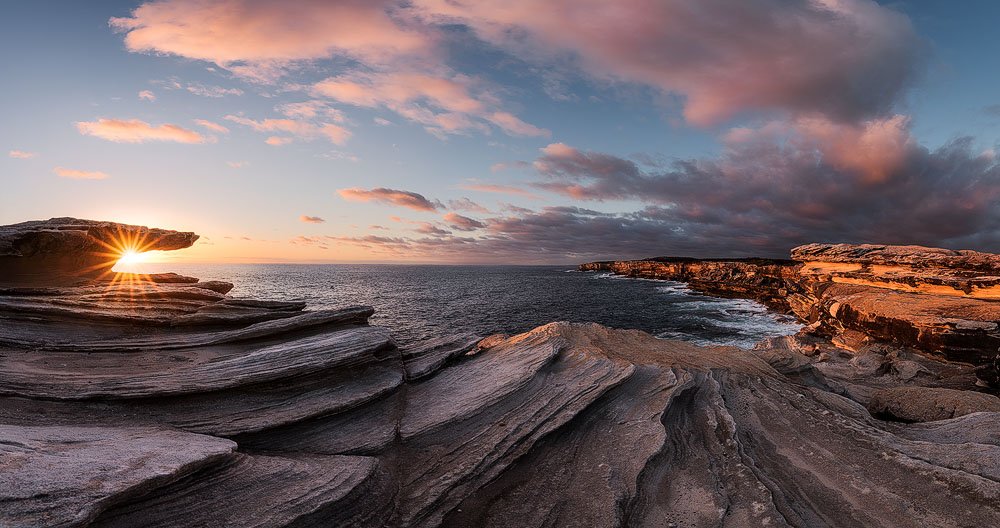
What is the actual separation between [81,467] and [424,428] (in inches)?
307

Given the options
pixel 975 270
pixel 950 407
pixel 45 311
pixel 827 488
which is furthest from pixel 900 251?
pixel 45 311

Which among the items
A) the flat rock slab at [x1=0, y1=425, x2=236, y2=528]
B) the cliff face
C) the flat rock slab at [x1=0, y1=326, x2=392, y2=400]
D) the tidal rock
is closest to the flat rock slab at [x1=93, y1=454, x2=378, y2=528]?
the flat rock slab at [x1=0, y1=425, x2=236, y2=528]

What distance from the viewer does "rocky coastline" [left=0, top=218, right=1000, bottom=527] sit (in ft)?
27.0

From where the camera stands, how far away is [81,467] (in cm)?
712

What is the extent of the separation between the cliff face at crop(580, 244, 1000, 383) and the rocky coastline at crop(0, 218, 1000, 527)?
19.3m

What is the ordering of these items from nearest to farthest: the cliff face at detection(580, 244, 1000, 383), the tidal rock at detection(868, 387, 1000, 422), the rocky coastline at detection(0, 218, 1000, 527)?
the rocky coastline at detection(0, 218, 1000, 527) → the tidal rock at detection(868, 387, 1000, 422) → the cliff face at detection(580, 244, 1000, 383)

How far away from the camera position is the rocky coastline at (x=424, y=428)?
824 cm

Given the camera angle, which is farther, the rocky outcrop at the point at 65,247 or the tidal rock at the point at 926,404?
the rocky outcrop at the point at 65,247

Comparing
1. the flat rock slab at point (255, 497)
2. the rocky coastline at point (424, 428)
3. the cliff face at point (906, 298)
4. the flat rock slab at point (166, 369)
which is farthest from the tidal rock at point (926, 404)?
the flat rock slab at point (166, 369)

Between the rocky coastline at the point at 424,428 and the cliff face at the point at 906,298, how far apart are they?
19.3 metres

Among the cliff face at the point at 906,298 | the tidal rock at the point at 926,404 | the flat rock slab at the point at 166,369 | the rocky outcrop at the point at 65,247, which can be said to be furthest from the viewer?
the cliff face at the point at 906,298

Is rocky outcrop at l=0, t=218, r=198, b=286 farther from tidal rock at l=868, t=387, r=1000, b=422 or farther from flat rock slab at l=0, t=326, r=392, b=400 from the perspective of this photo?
tidal rock at l=868, t=387, r=1000, b=422

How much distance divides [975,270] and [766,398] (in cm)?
4352

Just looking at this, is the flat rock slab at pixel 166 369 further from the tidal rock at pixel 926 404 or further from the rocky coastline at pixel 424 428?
the tidal rock at pixel 926 404
